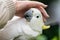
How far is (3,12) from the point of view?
1.45 feet

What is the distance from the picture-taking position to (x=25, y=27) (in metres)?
0.52

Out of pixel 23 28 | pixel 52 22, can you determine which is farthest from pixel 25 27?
pixel 52 22

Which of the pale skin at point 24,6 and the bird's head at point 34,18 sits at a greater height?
the pale skin at point 24,6

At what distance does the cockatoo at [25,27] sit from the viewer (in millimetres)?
519

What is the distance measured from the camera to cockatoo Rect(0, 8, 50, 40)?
52 cm

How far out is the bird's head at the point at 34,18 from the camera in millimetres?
530

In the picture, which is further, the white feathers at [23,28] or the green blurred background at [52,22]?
the green blurred background at [52,22]

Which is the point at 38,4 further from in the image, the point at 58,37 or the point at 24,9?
the point at 58,37

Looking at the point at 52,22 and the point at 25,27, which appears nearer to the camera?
the point at 25,27

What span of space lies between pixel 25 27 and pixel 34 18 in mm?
43

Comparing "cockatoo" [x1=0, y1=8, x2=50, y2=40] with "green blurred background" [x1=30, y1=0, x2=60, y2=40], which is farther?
"green blurred background" [x1=30, y1=0, x2=60, y2=40]

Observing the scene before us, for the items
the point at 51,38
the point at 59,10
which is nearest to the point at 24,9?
the point at 51,38

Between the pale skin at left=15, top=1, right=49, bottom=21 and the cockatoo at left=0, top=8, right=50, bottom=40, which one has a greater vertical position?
the pale skin at left=15, top=1, right=49, bottom=21

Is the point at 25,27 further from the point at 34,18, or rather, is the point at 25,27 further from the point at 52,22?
the point at 52,22
